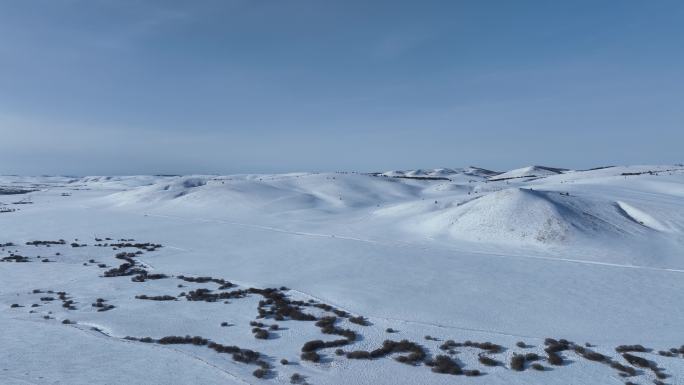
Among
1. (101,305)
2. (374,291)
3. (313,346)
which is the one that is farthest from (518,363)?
(101,305)

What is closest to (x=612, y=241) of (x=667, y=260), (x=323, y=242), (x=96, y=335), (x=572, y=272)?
(x=667, y=260)

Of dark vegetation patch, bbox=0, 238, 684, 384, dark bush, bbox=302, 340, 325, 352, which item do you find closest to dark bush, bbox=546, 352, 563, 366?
dark vegetation patch, bbox=0, 238, 684, 384

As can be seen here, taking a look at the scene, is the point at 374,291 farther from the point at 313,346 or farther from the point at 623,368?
the point at 623,368

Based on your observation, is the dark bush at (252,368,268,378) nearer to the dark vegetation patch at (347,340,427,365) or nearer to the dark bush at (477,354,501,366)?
the dark vegetation patch at (347,340,427,365)

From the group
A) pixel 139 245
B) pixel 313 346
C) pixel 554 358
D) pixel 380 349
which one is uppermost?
pixel 554 358

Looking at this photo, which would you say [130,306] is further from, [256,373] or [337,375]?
[337,375]

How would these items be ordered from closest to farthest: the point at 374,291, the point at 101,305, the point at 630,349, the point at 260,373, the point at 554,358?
1. the point at 260,373
2. the point at 554,358
3. the point at 630,349
4. the point at 101,305
5. the point at 374,291

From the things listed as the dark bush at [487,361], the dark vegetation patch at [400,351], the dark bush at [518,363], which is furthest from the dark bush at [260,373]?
the dark bush at [518,363]

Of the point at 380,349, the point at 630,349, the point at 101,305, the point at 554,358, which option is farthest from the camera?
the point at 101,305

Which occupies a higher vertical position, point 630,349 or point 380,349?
point 630,349
